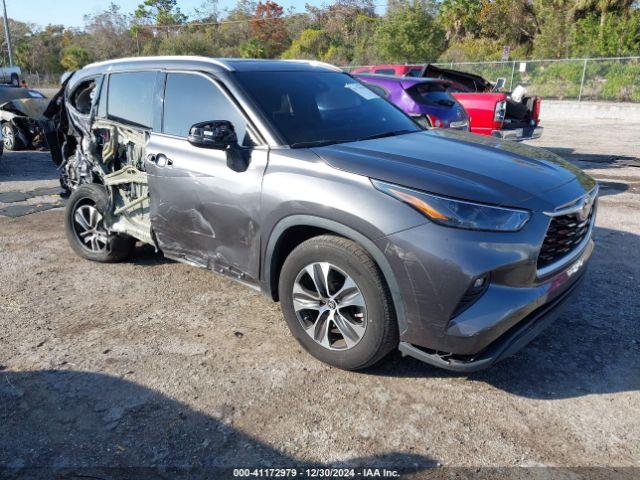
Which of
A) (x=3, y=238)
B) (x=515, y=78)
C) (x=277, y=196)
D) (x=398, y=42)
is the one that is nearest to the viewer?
(x=277, y=196)

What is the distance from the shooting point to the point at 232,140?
341 centimetres

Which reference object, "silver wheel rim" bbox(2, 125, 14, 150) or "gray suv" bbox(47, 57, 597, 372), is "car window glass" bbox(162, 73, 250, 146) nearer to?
"gray suv" bbox(47, 57, 597, 372)

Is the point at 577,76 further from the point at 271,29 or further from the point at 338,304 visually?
the point at 271,29

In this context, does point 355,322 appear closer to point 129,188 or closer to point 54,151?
point 129,188

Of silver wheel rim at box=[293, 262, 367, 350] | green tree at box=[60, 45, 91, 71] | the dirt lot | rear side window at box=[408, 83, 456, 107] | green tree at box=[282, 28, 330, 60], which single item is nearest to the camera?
the dirt lot

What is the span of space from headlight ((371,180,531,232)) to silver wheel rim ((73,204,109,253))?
3435 millimetres

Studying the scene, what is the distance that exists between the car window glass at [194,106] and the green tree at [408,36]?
31.2 metres

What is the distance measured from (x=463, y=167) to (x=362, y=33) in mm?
55655

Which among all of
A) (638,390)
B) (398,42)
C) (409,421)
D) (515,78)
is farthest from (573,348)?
(398,42)

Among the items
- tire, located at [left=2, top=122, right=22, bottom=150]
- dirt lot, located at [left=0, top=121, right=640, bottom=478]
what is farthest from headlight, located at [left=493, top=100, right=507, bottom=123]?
tire, located at [left=2, top=122, right=22, bottom=150]

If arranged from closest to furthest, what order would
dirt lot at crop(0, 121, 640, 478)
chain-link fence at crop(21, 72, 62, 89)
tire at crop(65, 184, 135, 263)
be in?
dirt lot at crop(0, 121, 640, 478) < tire at crop(65, 184, 135, 263) < chain-link fence at crop(21, 72, 62, 89)

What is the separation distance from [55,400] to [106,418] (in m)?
0.41

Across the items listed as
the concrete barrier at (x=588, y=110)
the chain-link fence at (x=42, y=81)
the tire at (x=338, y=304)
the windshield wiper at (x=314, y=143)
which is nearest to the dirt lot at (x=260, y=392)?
the tire at (x=338, y=304)

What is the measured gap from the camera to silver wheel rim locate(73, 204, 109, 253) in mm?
5020
